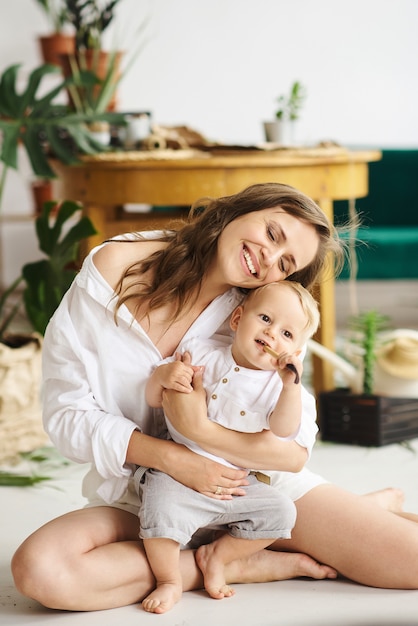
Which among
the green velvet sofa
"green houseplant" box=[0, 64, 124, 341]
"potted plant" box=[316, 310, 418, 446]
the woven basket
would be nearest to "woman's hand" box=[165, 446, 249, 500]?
the woven basket

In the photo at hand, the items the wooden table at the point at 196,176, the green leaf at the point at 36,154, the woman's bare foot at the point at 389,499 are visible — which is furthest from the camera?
the green leaf at the point at 36,154

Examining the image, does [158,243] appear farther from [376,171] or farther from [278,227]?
[376,171]

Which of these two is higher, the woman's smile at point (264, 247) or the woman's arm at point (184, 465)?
the woman's smile at point (264, 247)

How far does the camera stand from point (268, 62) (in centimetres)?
463

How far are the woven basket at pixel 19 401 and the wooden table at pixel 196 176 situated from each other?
0.40 meters

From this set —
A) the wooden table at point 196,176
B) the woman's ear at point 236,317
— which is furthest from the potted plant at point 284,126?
the woman's ear at point 236,317

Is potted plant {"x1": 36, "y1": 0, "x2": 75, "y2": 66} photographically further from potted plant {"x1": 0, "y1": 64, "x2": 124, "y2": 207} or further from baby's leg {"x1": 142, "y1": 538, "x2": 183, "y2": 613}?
baby's leg {"x1": 142, "y1": 538, "x2": 183, "y2": 613}

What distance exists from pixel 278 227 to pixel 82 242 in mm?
1295

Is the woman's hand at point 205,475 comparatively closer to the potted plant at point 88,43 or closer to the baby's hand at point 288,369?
the baby's hand at point 288,369

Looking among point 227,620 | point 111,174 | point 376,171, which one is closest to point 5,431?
point 111,174

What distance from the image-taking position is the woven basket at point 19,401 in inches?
100

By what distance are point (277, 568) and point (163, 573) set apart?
24cm

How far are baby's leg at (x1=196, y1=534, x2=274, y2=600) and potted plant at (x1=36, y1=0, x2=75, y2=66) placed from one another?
321 cm

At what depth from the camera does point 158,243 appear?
5.88ft
